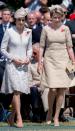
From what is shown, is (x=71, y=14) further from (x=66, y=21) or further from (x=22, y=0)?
(x=22, y=0)

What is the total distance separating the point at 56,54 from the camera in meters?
10.8

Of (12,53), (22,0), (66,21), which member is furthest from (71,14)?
(12,53)

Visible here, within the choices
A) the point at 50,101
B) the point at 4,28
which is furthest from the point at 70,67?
the point at 4,28

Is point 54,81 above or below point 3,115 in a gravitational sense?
above

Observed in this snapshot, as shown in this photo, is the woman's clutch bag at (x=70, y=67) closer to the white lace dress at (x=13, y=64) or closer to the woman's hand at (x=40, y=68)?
the woman's hand at (x=40, y=68)

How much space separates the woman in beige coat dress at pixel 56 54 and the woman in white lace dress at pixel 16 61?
347 millimetres

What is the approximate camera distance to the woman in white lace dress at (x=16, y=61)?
10500mm

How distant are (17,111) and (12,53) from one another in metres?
0.99

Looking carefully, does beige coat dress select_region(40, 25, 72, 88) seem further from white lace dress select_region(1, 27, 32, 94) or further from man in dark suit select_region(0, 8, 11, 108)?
man in dark suit select_region(0, 8, 11, 108)

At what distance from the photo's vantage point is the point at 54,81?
10805 millimetres

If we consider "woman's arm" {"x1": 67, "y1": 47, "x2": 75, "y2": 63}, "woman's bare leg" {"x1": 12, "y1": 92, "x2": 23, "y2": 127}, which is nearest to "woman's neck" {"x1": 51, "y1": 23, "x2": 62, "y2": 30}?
"woman's arm" {"x1": 67, "y1": 47, "x2": 75, "y2": 63}

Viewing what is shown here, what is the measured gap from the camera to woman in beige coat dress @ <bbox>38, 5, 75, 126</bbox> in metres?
10.8

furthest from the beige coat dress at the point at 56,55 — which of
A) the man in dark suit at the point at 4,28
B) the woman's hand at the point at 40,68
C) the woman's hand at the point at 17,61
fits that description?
the man in dark suit at the point at 4,28

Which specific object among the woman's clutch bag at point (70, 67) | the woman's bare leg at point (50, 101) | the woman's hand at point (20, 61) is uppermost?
the woman's hand at point (20, 61)
